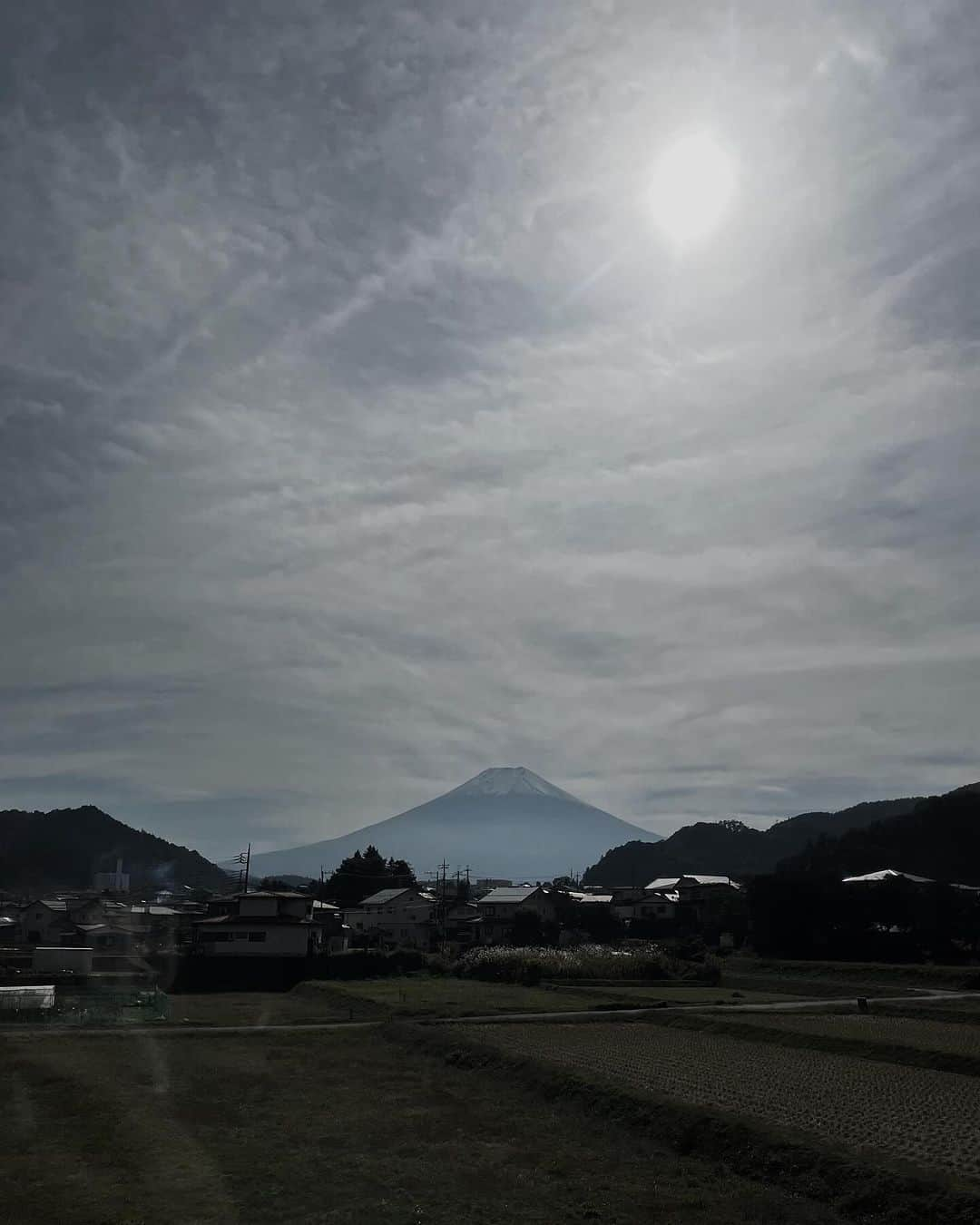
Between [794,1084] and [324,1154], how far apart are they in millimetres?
9934

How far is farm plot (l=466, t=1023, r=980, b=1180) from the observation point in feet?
49.1

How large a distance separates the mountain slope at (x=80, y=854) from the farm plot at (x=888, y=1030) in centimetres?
11640

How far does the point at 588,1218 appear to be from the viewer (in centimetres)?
1212

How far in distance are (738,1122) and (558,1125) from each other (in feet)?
11.5

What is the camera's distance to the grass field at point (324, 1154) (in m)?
12.4

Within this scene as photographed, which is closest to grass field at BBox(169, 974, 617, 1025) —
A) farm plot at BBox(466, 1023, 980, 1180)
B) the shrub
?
the shrub

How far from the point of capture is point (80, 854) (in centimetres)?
14425

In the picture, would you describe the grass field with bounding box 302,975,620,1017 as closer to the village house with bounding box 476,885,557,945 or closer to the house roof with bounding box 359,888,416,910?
the village house with bounding box 476,885,557,945

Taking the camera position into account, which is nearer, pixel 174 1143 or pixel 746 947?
pixel 174 1143

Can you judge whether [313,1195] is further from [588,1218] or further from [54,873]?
[54,873]

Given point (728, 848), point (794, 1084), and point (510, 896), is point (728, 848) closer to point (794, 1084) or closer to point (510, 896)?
point (510, 896)

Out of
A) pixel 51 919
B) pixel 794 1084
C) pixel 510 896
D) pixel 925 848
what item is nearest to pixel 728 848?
pixel 925 848

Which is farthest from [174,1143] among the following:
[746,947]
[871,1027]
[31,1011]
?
[746,947]

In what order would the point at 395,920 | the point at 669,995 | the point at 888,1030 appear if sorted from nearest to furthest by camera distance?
the point at 888,1030, the point at 669,995, the point at 395,920
